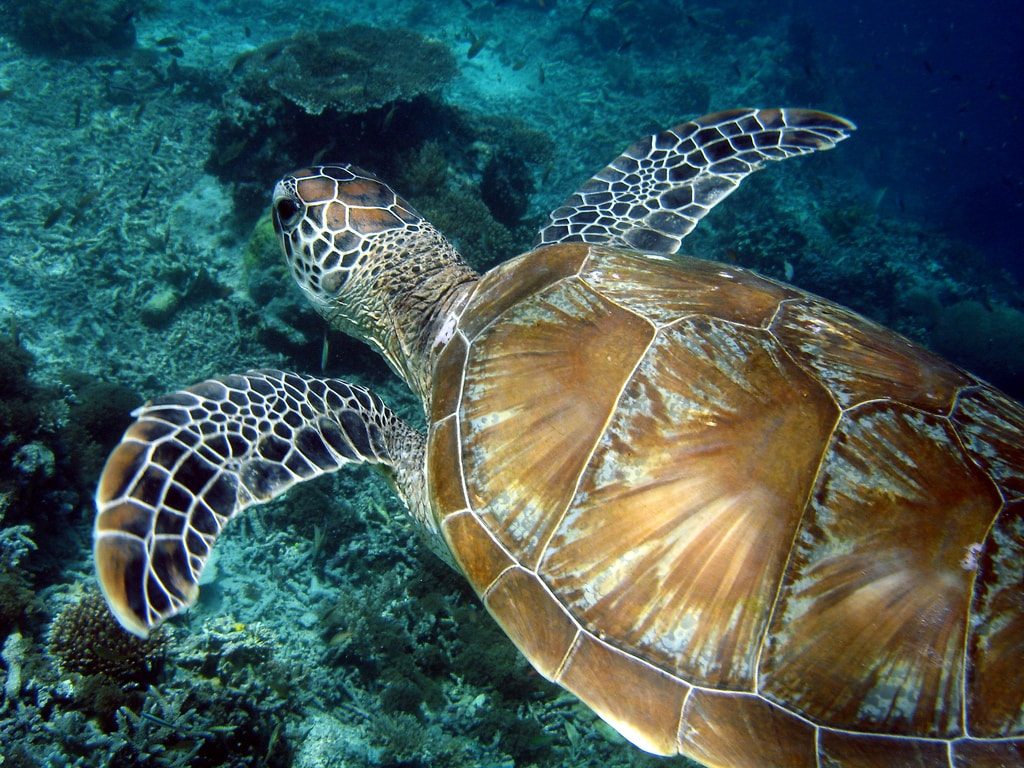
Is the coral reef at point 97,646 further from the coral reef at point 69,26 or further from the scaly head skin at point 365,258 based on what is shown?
the coral reef at point 69,26

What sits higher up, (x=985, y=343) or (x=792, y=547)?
(x=792, y=547)

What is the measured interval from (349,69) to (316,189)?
14.6 ft

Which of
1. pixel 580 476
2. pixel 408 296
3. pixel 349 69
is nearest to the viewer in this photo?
pixel 580 476

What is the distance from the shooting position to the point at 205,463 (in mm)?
2068

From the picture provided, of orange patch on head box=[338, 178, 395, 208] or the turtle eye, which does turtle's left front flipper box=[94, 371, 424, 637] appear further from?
orange patch on head box=[338, 178, 395, 208]

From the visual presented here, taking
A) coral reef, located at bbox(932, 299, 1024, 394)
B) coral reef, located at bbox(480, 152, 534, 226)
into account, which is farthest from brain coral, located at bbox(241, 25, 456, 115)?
coral reef, located at bbox(932, 299, 1024, 394)

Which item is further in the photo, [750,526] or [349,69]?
[349,69]

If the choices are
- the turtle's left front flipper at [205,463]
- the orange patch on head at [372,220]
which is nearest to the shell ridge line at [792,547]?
the turtle's left front flipper at [205,463]

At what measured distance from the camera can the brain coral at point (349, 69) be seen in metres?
5.72

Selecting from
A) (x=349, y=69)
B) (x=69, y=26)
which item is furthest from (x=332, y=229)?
(x=69, y=26)

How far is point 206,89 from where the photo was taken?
827 cm

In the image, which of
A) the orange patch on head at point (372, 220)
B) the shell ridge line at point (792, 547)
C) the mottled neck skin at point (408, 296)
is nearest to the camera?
the shell ridge line at point (792, 547)

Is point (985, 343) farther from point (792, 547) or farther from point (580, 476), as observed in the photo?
point (580, 476)

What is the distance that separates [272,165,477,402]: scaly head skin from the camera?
3.15 meters
